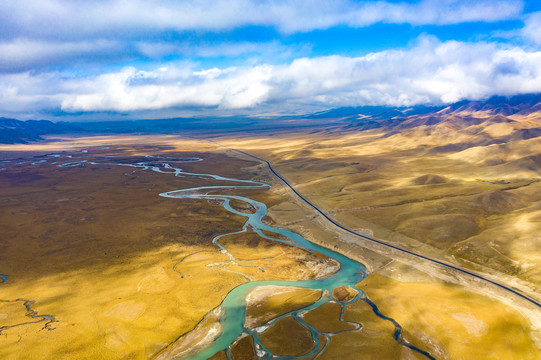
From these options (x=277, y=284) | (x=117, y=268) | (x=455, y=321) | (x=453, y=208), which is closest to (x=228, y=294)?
(x=277, y=284)

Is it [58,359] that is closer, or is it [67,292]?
[58,359]

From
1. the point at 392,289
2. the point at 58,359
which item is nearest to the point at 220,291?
the point at 58,359

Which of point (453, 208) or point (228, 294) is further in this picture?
point (453, 208)

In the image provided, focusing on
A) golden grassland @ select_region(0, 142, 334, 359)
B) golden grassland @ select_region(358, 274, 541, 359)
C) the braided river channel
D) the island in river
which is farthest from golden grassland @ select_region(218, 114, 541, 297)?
golden grassland @ select_region(0, 142, 334, 359)

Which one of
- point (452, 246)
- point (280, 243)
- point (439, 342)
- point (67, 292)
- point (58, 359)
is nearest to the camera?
point (58, 359)

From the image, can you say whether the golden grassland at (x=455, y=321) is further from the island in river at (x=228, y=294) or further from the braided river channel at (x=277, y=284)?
the braided river channel at (x=277, y=284)

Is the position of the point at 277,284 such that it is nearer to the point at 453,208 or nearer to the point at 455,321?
the point at 455,321

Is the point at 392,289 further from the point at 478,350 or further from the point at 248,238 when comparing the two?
the point at 248,238

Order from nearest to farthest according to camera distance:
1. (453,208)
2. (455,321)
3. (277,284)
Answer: (455,321), (277,284), (453,208)
